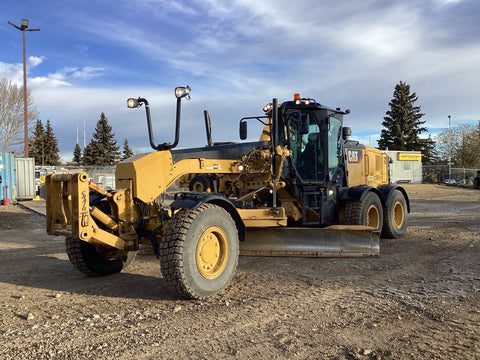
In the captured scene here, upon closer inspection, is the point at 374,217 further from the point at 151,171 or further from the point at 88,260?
the point at 88,260

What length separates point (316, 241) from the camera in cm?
628

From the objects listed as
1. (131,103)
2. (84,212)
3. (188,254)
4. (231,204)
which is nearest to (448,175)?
(231,204)

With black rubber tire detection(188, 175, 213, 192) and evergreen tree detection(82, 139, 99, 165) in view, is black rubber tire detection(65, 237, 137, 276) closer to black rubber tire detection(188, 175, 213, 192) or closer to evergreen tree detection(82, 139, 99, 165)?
black rubber tire detection(188, 175, 213, 192)

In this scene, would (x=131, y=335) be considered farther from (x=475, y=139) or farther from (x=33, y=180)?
(x=475, y=139)

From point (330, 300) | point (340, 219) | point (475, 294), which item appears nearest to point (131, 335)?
point (330, 300)

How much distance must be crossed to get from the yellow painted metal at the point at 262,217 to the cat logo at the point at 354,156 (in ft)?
9.18

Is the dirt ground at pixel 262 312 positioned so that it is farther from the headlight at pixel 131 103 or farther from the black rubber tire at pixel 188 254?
the headlight at pixel 131 103

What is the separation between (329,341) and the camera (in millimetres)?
3344

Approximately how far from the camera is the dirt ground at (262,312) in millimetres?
3219

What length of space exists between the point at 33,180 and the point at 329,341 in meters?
22.7

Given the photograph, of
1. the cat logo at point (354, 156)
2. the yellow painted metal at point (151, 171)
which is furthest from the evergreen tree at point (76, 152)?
the yellow painted metal at point (151, 171)

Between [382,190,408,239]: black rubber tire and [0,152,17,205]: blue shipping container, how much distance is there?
685 inches

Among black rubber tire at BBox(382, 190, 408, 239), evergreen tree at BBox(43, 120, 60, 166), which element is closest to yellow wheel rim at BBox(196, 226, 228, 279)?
black rubber tire at BBox(382, 190, 408, 239)

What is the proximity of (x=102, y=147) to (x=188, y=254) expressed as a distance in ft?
177
